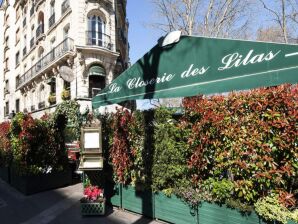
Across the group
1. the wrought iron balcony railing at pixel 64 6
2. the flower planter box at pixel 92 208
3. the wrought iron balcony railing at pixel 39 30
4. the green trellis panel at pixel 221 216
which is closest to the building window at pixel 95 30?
the wrought iron balcony railing at pixel 64 6

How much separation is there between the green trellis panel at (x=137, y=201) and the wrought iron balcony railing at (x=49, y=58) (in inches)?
623

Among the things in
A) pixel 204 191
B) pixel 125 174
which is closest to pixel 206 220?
pixel 204 191

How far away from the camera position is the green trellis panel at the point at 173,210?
241 inches

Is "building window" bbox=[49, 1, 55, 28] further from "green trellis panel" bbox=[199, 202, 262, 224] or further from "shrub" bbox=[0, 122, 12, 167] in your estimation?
"green trellis panel" bbox=[199, 202, 262, 224]

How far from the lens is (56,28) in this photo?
24.2 m

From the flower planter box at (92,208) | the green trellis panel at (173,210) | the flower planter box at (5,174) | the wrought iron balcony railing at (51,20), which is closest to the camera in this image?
the green trellis panel at (173,210)

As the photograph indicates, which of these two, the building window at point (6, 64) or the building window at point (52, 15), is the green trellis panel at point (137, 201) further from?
the building window at point (6, 64)

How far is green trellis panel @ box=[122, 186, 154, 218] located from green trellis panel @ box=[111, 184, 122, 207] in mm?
145

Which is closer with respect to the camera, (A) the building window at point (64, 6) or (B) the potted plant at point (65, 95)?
(B) the potted plant at point (65, 95)

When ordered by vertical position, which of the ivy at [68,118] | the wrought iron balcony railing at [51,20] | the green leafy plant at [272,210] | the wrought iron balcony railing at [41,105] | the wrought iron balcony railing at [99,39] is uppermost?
the wrought iron balcony railing at [51,20]

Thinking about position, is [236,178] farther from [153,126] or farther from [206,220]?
[153,126]

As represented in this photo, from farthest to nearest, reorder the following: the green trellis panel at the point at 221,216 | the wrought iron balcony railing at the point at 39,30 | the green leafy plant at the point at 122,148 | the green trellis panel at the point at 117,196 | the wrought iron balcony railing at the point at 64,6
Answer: the wrought iron balcony railing at the point at 39,30 < the wrought iron balcony railing at the point at 64,6 < the green trellis panel at the point at 117,196 < the green leafy plant at the point at 122,148 < the green trellis panel at the point at 221,216

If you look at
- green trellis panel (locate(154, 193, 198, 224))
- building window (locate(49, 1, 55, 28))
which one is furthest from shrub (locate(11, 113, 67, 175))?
building window (locate(49, 1, 55, 28))

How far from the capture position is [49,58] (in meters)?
24.9
